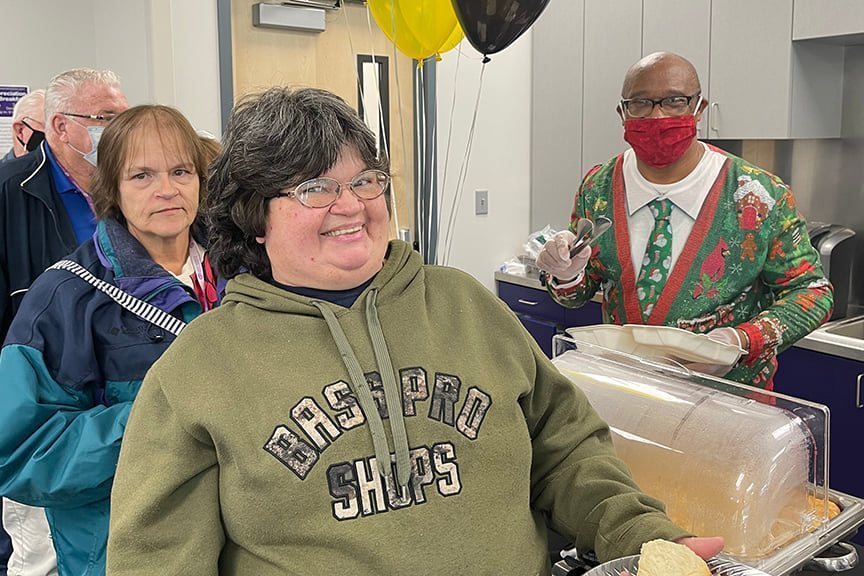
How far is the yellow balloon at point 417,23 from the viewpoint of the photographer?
2.41 meters

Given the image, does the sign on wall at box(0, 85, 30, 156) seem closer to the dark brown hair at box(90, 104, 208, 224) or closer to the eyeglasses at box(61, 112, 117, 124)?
the eyeglasses at box(61, 112, 117, 124)

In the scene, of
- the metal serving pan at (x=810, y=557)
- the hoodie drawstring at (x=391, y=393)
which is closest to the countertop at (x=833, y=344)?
the metal serving pan at (x=810, y=557)

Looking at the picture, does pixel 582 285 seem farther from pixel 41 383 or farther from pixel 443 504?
pixel 41 383

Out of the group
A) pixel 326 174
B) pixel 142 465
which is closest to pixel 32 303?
pixel 142 465

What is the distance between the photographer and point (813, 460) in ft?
4.50

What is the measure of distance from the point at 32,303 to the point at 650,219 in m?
1.39

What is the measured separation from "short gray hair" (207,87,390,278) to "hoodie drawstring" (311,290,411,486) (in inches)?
6.7

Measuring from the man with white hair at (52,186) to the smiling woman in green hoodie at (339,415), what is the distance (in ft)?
3.18

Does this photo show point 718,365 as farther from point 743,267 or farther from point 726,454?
point 743,267

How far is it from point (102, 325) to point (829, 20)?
2.53 metres

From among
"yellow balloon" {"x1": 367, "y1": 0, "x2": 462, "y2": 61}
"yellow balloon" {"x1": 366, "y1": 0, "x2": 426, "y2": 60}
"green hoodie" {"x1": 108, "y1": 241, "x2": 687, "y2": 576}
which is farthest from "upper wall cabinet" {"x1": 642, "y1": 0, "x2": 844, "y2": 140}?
"green hoodie" {"x1": 108, "y1": 241, "x2": 687, "y2": 576}

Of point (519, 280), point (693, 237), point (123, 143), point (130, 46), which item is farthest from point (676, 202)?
point (130, 46)

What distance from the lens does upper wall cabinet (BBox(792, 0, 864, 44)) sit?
2803 millimetres

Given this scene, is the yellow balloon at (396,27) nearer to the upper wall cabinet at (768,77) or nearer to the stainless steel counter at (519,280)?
the upper wall cabinet at (768,77)
